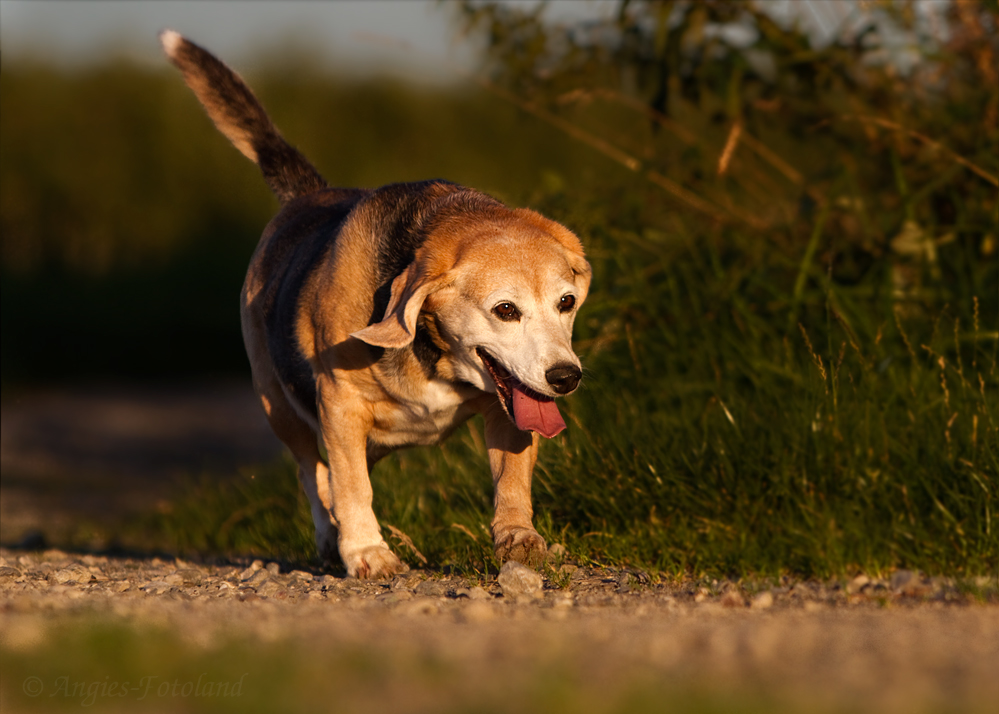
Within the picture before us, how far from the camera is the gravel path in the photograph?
2268 millimetres

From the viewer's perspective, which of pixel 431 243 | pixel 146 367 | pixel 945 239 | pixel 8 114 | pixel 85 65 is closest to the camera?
pixel 431 243

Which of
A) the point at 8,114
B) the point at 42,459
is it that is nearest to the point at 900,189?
the point at 42,459

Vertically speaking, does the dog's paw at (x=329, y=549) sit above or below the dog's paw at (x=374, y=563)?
below

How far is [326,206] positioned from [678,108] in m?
2.39

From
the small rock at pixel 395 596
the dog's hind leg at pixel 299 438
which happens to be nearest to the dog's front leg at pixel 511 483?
the small rock at pixel 395 596

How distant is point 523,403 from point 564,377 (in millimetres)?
243

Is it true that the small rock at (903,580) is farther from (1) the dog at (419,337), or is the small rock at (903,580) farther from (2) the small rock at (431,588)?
(2) the small rock at (431,588)

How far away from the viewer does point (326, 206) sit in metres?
5.04

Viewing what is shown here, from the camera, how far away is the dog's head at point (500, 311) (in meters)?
3.71

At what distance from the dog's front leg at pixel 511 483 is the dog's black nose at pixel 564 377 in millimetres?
577

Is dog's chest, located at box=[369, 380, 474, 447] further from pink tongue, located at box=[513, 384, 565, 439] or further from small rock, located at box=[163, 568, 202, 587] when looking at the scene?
small rock, located at box=[163, 568, 202, 587]

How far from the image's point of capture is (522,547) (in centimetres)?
395

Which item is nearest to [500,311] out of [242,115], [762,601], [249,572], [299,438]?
[762,601]

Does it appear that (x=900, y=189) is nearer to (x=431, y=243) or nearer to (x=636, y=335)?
(x=636, y=335)
